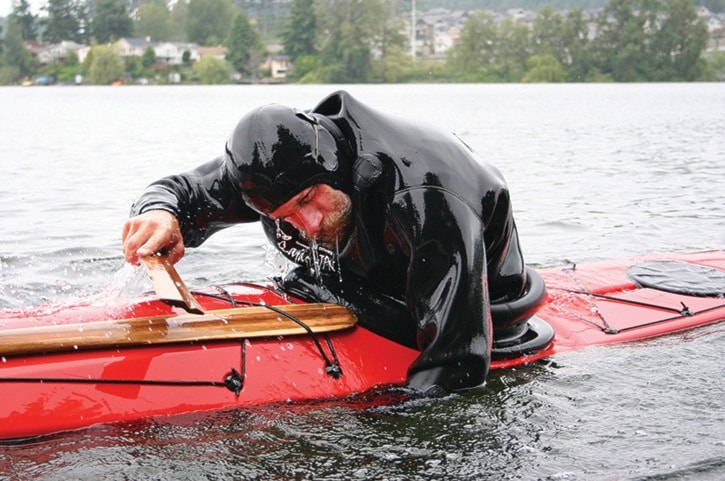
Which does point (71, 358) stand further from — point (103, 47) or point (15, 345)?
point (103, 47)

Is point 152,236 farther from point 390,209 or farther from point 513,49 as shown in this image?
point 513,49

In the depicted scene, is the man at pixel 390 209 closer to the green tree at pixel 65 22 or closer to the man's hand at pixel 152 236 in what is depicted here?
the man's hand at pixel 152 236

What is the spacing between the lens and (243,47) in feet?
318

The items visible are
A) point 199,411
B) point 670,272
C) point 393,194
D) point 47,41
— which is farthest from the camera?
point 47,41

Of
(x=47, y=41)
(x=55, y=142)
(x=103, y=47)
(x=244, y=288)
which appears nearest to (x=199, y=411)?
(x=244, y=288)

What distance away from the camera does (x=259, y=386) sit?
446 centimetres

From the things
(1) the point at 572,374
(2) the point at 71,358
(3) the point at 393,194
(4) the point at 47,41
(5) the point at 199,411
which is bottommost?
(4) the point at 47,41

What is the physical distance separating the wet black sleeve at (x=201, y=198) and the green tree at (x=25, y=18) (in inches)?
4544

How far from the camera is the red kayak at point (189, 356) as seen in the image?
4043 millimetres

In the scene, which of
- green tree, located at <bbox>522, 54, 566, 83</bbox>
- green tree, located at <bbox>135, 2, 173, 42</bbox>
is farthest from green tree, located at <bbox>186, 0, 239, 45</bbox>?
green tree, located at <bbox>522, 54, 566, 83</bbox>

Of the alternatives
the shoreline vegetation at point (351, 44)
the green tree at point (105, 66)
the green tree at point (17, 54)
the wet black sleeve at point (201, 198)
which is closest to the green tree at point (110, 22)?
the shoreline vegetation at point (351, 44)

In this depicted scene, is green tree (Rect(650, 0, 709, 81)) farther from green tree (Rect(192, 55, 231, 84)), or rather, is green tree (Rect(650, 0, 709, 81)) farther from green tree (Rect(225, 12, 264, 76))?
green tree (Rect(192, 55, 231, 84))

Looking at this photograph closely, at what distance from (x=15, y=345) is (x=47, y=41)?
115 meters

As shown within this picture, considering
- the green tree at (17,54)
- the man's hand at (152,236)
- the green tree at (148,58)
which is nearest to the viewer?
the man's hand at (152,236)
